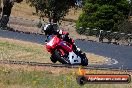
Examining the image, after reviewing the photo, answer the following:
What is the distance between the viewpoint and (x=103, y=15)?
76.1 m

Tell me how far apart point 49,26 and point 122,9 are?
70.1 metres

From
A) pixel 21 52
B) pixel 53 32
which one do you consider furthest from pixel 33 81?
pixel 21 52

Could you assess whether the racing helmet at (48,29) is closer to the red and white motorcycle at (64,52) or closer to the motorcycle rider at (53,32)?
the motorcycle rider at (53,32)

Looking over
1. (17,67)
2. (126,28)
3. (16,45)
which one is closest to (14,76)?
(17,67)

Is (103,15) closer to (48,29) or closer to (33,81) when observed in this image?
(33,81)

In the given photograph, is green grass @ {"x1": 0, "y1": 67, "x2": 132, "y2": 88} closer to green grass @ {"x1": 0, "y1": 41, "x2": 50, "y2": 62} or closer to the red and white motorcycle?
the red and white motorcycle

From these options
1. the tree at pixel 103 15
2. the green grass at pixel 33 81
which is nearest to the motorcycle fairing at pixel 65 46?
the green grass at pixel 33 81

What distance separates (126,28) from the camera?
217 ft

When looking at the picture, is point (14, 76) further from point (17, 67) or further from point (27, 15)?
point (27, 15)

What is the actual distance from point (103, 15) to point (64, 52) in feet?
212

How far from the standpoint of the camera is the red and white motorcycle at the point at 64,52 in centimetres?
1156

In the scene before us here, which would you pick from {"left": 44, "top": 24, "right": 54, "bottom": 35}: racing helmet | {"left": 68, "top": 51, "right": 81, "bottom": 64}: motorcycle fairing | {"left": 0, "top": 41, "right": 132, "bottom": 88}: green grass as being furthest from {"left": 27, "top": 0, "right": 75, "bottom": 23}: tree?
{"left": 44, "top": 24, "right": 54, "bottom": 35}: racing helmet

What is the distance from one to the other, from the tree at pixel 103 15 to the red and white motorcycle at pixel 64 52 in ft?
197

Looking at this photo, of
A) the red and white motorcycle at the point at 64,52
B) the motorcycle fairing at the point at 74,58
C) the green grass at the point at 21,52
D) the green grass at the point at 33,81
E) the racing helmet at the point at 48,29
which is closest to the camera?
the racing helmet at the point at 48,29
